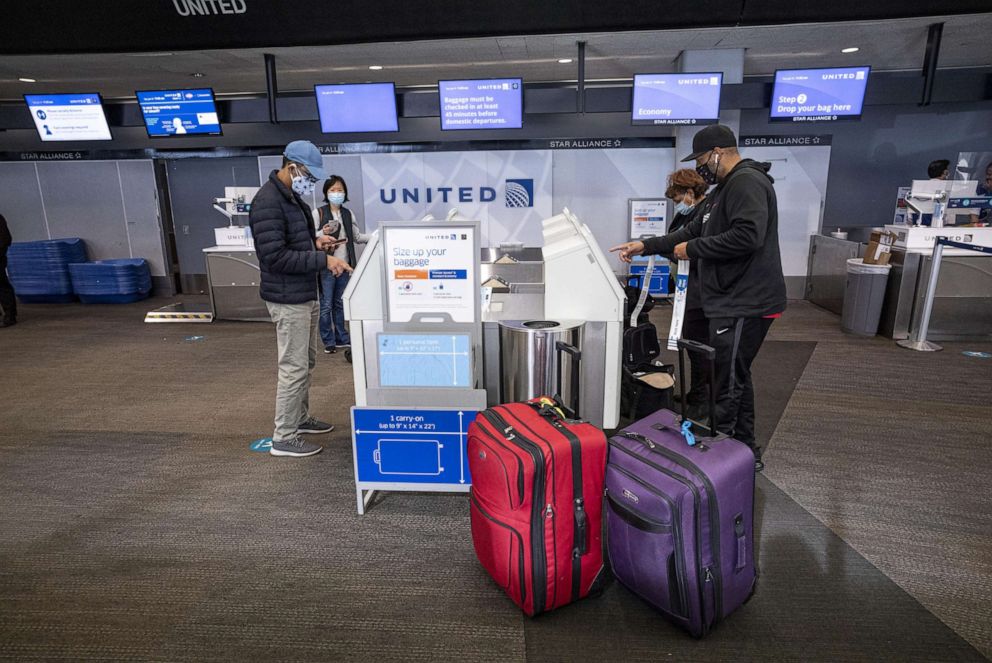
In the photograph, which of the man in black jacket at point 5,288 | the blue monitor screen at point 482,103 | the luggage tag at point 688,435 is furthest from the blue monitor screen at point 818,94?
the man in black jacket at point 5,288

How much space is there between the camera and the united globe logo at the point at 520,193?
26.3ft

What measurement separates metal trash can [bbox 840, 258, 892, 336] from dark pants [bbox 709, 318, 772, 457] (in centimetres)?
359

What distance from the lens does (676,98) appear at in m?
6.11

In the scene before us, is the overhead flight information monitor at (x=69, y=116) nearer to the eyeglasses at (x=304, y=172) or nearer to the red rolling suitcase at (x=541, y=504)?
the eyeglasses at (x=304, y=172)

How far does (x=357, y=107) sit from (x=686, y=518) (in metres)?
6.05

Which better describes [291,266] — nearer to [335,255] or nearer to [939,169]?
[335,255]

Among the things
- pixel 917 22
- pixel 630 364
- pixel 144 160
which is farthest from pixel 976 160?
pixel 144 160

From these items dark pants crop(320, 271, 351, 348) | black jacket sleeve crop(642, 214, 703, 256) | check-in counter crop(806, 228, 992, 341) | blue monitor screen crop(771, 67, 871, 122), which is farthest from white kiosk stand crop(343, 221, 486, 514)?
blue monitor screen crop(771, 67, 871, 122)

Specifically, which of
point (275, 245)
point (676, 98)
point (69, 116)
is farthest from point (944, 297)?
point (69, 116)

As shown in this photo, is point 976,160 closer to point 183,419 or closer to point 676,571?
point 676,571

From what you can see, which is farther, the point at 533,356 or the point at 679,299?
the point at 679,299

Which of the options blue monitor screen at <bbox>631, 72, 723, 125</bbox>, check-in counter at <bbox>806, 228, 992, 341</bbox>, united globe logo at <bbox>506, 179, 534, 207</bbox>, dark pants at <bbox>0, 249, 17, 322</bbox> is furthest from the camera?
united globe logo at <bbox>506, 179, 534, 207</bbox>

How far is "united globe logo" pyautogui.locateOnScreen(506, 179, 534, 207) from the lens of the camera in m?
8.02

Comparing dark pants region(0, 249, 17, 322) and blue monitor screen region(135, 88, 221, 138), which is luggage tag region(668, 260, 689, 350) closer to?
blue monitor screen region(135, 88, 221, 138)
